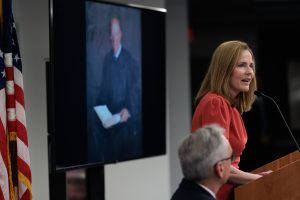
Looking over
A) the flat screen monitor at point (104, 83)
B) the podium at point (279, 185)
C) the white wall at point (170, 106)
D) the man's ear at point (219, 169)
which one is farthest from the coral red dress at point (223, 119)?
the white wall at point (170, 106)

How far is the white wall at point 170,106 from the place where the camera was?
441cm

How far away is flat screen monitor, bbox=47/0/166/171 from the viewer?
3.46 m

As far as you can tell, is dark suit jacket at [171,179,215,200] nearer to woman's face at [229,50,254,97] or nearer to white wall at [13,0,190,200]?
woman's face at [229,50,254,97]

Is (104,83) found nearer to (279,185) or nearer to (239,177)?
(239,177)

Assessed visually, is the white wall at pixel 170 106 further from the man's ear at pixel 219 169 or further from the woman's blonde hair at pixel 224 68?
the man's ear at pixel 219 169

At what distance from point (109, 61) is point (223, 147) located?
1.77 meters

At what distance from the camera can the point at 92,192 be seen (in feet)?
13.1

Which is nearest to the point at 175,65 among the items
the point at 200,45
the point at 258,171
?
the point at 258,171

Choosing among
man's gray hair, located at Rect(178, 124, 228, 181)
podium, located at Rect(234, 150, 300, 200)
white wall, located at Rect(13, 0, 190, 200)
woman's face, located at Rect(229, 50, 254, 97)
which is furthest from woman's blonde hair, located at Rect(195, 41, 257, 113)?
white wall, located at Rect(13, 0, 190, 200)

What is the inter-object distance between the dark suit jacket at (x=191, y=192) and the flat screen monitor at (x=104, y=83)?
1271 mm

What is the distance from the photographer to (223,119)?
275 cm

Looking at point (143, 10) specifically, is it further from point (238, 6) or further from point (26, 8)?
point (238, 6)

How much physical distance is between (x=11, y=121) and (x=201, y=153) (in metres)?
1.40

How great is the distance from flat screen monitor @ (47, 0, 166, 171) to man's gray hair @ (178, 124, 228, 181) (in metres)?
1.28
